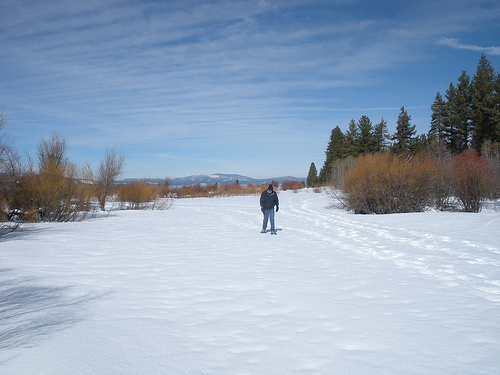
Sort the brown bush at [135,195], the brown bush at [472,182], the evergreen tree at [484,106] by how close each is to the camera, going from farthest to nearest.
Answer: the evergreen tree at [484,106], the brown bush at [135,195], the brown bush at [472,182]

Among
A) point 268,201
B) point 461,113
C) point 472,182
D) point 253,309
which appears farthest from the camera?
point 461,113

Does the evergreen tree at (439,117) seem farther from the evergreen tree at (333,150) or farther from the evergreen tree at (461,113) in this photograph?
the evergreen tree at (333,150)

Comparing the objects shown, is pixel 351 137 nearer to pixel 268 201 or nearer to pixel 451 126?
pixel 451 126

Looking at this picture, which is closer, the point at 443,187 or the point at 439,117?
the point at 443,187

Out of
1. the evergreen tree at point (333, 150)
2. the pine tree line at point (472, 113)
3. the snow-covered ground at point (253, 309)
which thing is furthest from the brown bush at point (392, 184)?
the evergreen tree at point (333, 150)

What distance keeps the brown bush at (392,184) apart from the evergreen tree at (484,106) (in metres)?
26.7

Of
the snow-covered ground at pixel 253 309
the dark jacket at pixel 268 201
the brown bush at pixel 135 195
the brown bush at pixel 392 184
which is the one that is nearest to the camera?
the snow-covered ground at pixel 253 309

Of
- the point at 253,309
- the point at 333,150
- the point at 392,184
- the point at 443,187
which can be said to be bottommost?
the point at 253,309

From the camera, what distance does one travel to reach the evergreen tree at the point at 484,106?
38191 millimetres

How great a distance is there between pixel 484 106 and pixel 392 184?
31.8 meters

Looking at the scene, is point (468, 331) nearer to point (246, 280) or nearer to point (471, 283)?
point (471, 283)

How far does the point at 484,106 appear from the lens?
39781mm

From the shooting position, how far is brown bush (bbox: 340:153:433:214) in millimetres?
18003

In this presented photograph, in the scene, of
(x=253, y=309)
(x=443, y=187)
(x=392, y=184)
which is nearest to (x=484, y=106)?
(x=443, y=187)
